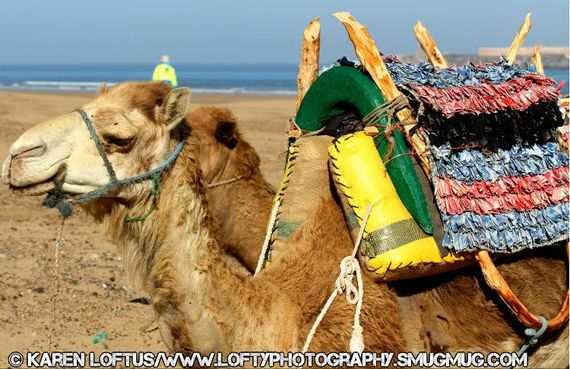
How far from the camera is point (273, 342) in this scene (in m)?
3.57

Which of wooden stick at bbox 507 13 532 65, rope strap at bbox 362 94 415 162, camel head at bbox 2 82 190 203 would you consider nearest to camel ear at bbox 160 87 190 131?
camel head at bbox 2 82 190 203

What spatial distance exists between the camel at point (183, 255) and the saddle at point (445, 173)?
224mm

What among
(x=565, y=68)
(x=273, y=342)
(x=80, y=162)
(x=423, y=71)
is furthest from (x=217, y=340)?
(x=565, y=68)

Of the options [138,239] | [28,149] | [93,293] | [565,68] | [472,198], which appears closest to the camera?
[28,149]

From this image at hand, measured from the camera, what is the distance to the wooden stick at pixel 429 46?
204 inches

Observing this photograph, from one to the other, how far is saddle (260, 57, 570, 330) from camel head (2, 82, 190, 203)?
30.2 inches

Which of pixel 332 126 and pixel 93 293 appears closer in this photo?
pixel 332 126

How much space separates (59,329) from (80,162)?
3185 millimetres

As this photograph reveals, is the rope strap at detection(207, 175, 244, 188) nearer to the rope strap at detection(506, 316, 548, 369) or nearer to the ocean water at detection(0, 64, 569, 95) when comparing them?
the rope strap at detection(506, 316, 548, 369)

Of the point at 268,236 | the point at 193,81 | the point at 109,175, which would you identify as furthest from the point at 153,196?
the point at 193,81

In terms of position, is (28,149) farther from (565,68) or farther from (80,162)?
(565,68)

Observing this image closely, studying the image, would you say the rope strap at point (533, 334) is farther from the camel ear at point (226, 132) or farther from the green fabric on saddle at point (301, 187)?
the camel ear at point (226, 132)

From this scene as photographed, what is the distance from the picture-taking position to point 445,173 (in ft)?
12.4

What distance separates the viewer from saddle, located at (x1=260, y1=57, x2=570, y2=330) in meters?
3.75
